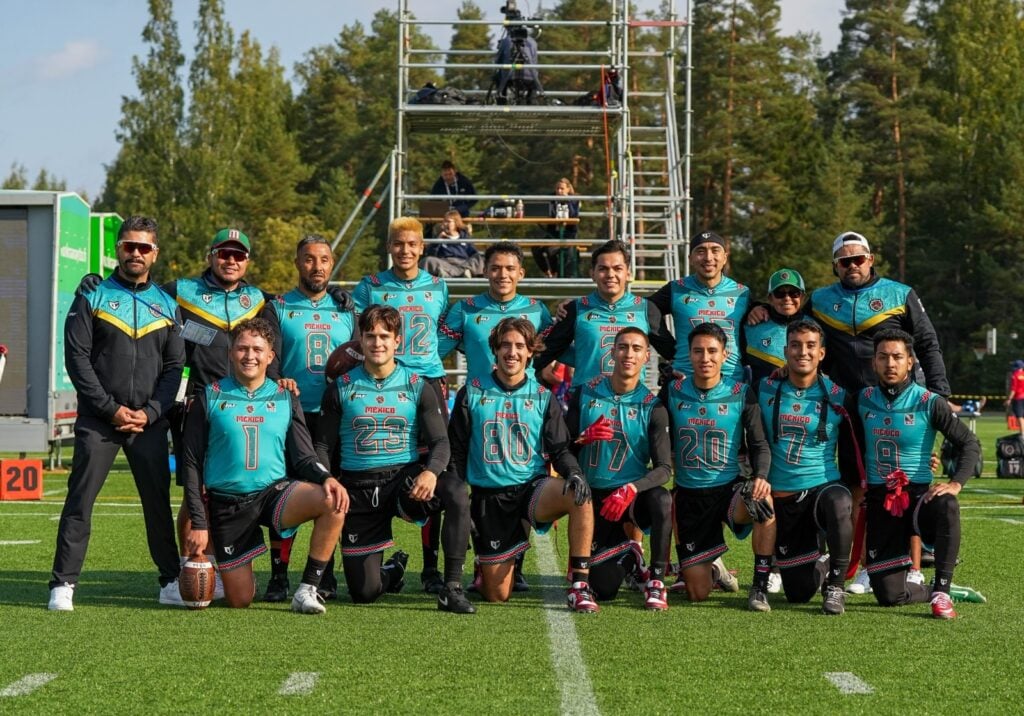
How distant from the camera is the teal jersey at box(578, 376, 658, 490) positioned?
768cm

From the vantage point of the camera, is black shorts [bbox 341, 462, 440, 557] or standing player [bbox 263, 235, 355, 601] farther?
standing player [bbox 263, 235, 355, 601]

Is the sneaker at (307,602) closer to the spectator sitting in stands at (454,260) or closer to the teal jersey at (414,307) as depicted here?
the teal jersey at (414,307)

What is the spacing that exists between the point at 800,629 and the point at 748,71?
51317 mm

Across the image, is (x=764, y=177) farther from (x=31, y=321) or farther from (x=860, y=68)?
(x=31, y=321)

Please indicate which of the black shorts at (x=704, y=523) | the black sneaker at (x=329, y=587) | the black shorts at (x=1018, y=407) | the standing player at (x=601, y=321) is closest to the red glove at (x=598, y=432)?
the standing player at (x=601, y=321)

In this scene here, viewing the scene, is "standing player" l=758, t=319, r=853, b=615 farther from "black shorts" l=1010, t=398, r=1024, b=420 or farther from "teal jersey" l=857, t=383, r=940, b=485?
"black shorts" l=1010, t=398, r=1024, b=420

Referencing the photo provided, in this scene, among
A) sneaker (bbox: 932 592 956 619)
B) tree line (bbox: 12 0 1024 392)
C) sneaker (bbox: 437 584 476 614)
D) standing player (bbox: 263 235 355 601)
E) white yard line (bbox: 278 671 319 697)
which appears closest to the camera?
white yard line (bbox: 278 671 319 697)

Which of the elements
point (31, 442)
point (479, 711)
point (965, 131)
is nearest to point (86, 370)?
point (479, 711)

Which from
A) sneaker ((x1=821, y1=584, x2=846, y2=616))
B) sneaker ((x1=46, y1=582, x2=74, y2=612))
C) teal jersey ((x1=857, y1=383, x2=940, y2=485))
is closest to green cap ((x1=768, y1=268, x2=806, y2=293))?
teal jersey ((x1=857, y1=383, x2=940, y2=485))

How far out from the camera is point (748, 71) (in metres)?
55.9

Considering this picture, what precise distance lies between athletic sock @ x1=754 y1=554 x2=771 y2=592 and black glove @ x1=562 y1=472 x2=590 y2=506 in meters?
0.97

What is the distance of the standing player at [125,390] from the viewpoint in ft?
24.0

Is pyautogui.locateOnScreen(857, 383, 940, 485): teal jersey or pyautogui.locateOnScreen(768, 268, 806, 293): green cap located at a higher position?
pyautogui.locateOnScreen(768, 268, 806, 293): green cap

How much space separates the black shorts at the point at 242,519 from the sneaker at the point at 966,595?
353 centimetres
